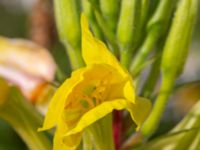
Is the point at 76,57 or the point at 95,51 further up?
the point at 95,51

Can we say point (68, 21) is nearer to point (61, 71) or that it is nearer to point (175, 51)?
point (175, 51)

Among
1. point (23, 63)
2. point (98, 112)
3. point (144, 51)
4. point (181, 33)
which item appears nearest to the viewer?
point (98, 112)

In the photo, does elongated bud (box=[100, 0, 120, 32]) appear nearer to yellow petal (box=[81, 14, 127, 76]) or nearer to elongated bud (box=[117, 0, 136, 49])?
elongated bud (box=[117, 0, 136, 49])

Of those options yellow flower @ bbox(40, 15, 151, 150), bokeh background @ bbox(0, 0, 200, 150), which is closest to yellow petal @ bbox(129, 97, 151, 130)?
yellow flower @ bbox(40, 15, 151, 150)

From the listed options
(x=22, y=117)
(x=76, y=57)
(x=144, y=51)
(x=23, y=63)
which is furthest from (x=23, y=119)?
(x=23, y=63)

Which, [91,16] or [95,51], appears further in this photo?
[91,16]

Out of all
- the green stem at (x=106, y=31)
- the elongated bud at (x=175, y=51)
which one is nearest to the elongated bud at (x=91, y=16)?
the green stem at (x=106, y=31)

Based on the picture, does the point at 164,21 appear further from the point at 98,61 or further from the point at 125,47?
the point at 98,61
